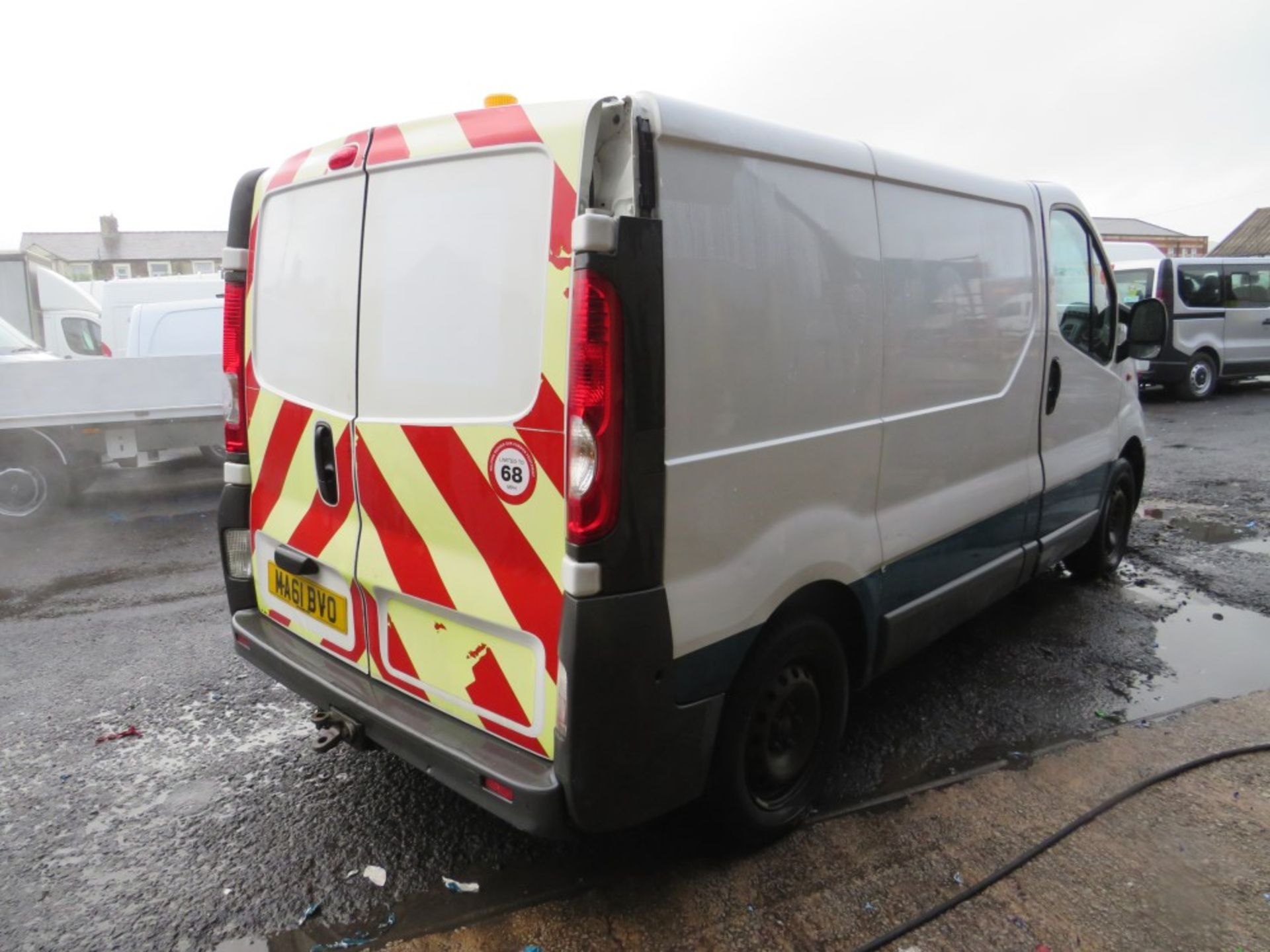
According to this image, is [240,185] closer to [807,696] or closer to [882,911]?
[807,696]

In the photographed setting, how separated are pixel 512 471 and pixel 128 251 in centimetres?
6250

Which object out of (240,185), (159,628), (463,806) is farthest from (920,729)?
(159,628)

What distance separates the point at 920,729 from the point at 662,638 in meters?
1.97

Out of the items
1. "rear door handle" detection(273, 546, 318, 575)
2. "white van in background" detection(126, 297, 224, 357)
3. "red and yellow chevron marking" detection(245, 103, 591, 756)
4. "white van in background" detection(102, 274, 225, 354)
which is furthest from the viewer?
"white van in background" detection(102, 274, 225, 354)

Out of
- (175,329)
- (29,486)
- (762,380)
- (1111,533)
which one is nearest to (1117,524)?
(1111,533)

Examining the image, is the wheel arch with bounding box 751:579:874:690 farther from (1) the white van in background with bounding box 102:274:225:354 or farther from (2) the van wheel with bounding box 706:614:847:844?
(1) the white van in background with bounding box 102:274:225:354

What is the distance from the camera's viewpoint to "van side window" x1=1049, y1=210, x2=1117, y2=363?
4270 millimetres

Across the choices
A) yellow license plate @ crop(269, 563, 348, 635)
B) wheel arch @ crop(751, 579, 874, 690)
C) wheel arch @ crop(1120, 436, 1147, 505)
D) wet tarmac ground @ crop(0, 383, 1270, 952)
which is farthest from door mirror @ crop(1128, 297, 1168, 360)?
yellow license plate @ crop(269, 563, 348, 635)

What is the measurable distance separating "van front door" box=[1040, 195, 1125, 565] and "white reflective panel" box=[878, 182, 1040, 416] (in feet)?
1.15

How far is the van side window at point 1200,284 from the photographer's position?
1370 centimetres

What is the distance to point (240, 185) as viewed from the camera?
3203 millimetres

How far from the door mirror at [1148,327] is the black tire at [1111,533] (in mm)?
678

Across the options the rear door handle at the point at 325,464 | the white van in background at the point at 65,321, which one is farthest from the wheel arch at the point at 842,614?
the white van in background at the point at 65,321

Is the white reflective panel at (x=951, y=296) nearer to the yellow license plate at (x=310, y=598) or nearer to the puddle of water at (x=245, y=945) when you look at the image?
the yellow license plate at (x=310, y=598)
